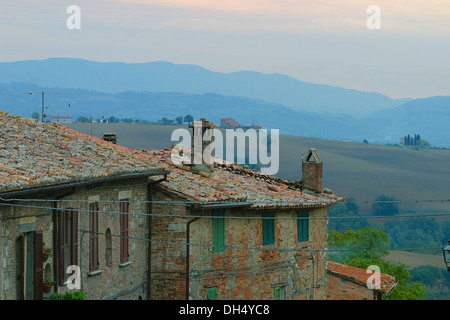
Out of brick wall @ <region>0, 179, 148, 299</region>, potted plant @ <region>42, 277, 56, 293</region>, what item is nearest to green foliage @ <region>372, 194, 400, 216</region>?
brick wall @ <region>0, 179, 148, 299</region>

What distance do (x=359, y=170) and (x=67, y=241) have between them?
161 metres

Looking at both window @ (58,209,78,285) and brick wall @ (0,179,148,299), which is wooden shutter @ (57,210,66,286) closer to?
window @ (58,209,78,285)

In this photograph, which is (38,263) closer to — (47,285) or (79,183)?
(47,285)

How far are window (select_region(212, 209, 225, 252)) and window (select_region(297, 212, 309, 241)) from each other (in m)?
4.77

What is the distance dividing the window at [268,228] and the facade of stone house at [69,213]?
13.9 feet

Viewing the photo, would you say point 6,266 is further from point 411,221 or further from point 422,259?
point 411,221

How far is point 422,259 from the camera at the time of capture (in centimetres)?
11194

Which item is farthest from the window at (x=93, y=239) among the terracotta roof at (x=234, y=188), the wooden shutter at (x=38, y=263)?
the terracotta roof at (x=234, y=188)

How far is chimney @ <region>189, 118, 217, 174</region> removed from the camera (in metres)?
26.6

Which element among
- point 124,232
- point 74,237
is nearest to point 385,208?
point 124,232

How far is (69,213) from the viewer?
17828 millimetres

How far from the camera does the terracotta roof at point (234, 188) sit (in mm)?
22719

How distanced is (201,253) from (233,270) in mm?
1640

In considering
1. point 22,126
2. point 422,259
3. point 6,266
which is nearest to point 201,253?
point 22,126
